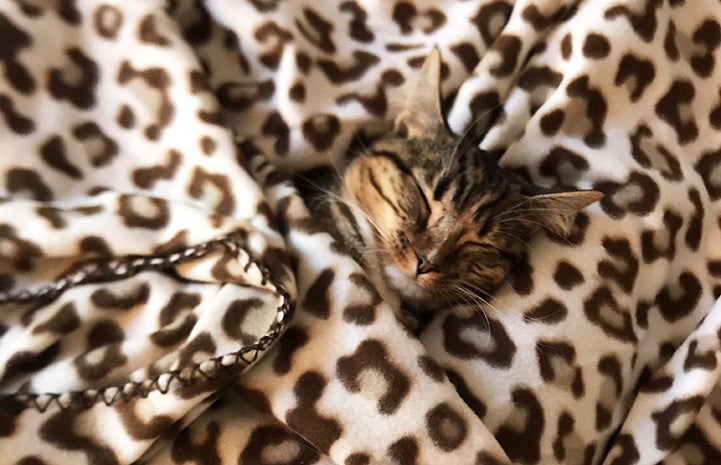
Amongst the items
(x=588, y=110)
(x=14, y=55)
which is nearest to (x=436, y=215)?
(x=588, y=110)

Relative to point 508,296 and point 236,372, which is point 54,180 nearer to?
point 236,372

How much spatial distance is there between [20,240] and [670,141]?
135 cm

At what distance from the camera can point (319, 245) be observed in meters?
1.22

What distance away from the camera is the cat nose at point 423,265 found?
1253 millimetres

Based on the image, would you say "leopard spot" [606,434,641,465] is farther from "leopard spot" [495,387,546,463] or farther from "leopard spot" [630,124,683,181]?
"leopard spot" [630,124,683,181]

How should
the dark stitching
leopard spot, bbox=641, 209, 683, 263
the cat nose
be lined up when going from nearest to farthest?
the dark stitching
the cat nose
leopard spot, bbox=641, 209, 683, 263

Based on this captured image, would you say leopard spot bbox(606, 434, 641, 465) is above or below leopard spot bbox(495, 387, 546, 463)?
below

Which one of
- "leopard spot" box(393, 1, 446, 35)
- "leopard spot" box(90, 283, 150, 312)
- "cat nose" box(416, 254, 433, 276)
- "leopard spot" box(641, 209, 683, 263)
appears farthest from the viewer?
"leopard spot" box(393, 1, 446, 35)

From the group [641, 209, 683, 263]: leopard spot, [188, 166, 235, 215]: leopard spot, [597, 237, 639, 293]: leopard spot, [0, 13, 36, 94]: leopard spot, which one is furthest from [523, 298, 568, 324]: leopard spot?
[0, 13, 36, 94]: leopard spot

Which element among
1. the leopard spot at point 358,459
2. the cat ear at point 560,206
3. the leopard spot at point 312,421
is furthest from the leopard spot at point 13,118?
the cat ear at point 560,206

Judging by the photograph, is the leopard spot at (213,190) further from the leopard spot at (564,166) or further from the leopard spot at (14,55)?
the leopard spot at (564,166)

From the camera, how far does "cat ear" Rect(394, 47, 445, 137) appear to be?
132 centimetres

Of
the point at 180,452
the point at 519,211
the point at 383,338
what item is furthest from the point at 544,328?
the point at 180,452

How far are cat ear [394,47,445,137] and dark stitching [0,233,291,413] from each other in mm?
489
